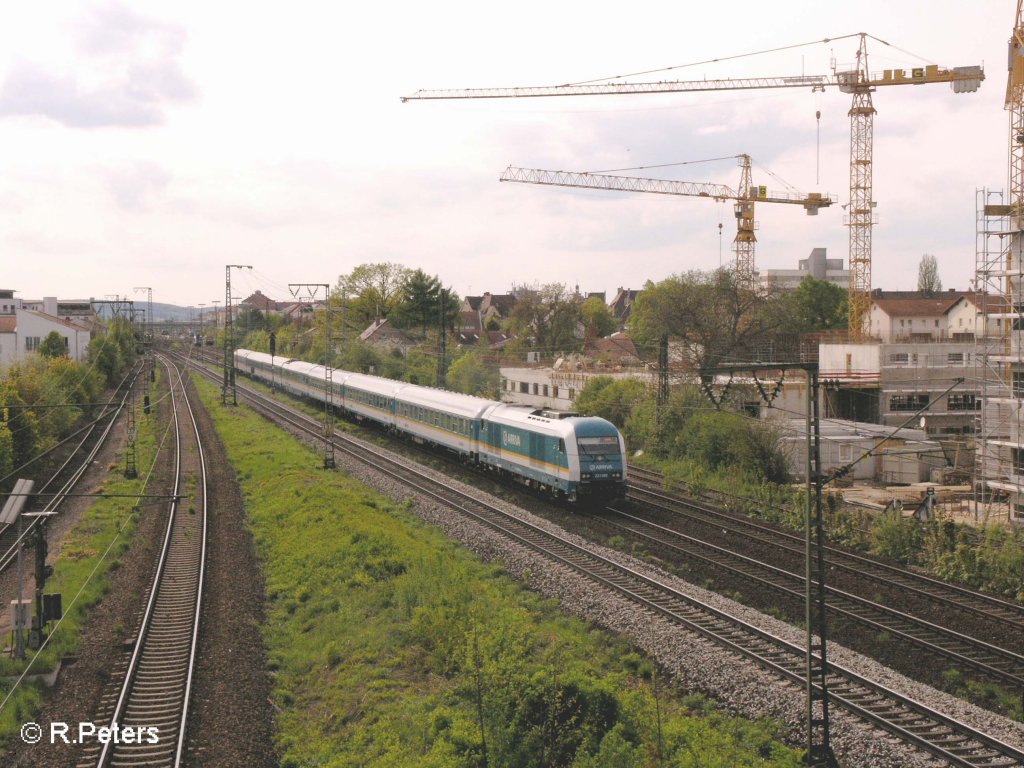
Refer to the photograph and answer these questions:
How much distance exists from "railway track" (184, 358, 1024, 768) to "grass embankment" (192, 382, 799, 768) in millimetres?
1600

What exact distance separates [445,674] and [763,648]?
5551 mm

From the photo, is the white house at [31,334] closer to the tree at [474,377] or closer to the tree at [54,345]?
the tree at [54,345]

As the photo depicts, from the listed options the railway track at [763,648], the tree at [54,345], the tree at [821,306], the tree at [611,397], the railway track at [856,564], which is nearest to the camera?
the railway track at [763,648]

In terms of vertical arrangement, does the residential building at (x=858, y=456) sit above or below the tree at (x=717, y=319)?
below

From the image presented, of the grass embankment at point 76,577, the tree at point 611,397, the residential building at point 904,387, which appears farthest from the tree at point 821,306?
the grass embankment at point 76,577

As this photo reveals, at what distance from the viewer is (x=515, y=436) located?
102ft

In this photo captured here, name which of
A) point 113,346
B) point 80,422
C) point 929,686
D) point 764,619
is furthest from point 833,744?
point 113,346

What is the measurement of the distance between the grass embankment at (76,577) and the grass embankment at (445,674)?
3.73 meters

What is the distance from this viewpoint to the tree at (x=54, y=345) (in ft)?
224

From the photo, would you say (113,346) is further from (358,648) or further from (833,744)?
(833,744)

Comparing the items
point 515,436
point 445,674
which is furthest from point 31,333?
point 445,674

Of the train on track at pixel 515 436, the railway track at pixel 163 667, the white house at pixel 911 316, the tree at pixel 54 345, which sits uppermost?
the white house at pixel 911 316

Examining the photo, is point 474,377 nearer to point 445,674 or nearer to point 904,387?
point 904,387

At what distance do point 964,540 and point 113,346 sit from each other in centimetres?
7617
